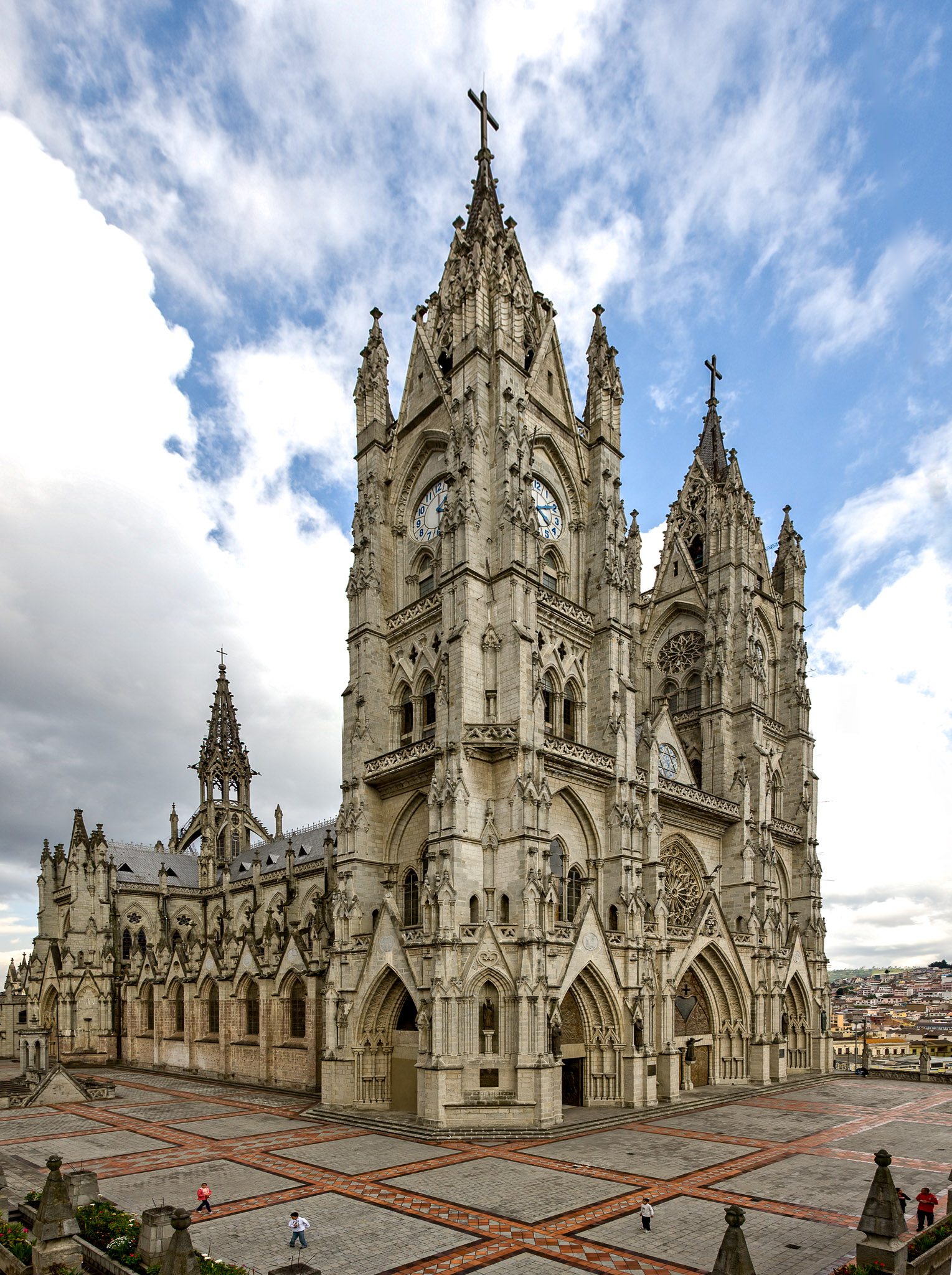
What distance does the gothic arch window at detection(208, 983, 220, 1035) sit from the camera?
4562cm

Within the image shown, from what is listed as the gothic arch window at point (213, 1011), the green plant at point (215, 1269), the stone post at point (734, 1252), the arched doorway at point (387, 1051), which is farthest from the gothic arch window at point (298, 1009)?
the stone post at point (734, 1252)

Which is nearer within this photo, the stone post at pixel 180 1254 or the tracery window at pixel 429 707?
the stone post at pixel 180 1254

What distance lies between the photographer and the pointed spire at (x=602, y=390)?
40719 mm

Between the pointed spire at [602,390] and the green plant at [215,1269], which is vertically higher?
the pointed spire at [602,390]

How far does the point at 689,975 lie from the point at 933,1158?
15.5m

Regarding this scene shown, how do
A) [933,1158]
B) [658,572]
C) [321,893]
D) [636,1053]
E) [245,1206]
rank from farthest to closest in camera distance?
1. [658,572]
2. [321,893]
3. [636,1053]
4. [933,1158]
5. [245,1206]

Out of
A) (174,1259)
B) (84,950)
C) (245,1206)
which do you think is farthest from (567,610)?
(84,950)

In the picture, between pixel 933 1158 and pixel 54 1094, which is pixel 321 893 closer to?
pixel 54 1094

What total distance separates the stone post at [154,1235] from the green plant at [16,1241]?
2215 millimetres

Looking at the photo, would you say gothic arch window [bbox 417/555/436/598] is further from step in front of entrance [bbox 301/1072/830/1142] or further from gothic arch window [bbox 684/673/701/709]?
step in front of entrance [bbox 301/1072/830/1142]

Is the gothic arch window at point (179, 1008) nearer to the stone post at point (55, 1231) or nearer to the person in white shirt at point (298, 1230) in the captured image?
the person in white shirt at point (298, 1230)

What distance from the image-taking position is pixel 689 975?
127ft

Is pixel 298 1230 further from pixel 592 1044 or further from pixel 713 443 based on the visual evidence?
pixel 713 443

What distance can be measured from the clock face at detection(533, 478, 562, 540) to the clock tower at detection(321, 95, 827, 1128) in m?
0.12
